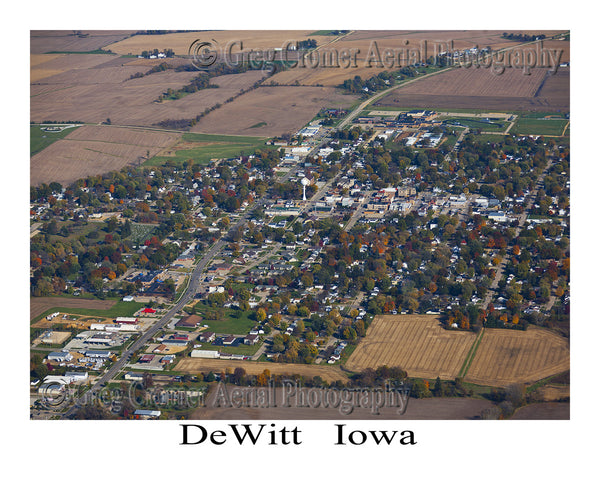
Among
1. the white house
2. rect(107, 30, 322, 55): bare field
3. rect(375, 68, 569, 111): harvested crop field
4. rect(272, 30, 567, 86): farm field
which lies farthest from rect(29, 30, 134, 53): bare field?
the white house

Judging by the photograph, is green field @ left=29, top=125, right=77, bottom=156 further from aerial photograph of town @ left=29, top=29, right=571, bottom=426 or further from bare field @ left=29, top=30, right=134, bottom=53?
bare field @ left=29, top=30, right=134, bottom=53

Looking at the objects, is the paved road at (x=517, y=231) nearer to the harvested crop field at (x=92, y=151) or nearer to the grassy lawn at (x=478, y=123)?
the grassy lawn at (x=478, y=123)

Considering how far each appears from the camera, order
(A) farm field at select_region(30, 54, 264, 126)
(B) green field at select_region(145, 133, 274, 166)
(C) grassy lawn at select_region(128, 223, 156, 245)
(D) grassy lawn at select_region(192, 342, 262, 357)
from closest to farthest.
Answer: (D) grassy lawn at select_region(192, 342, 262, 357)
(C) grassy lawn at select_region(128, 223, 156, 245)
(B) green field at select_region(145, 133, 274, 166)
(A) farm field at select_region(30, 54, 264, 126)

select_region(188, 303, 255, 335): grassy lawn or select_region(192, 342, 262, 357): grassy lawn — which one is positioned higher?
select_region(188, 303, 255, 335): grassy lawn

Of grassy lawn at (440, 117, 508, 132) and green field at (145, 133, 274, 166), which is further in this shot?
grassy lawn at (440, 117, 508, 132)

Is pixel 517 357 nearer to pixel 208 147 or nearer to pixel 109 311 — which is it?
pixel 109 311

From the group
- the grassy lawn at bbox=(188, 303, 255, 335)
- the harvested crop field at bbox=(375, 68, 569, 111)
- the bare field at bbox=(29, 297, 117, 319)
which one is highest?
the harvested crop field at bbox=(375, 68, 569, 111)

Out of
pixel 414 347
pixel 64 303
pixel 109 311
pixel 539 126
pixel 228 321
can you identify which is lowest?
pixel 414 347

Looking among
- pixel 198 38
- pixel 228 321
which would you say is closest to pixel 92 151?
pixel 198 38
